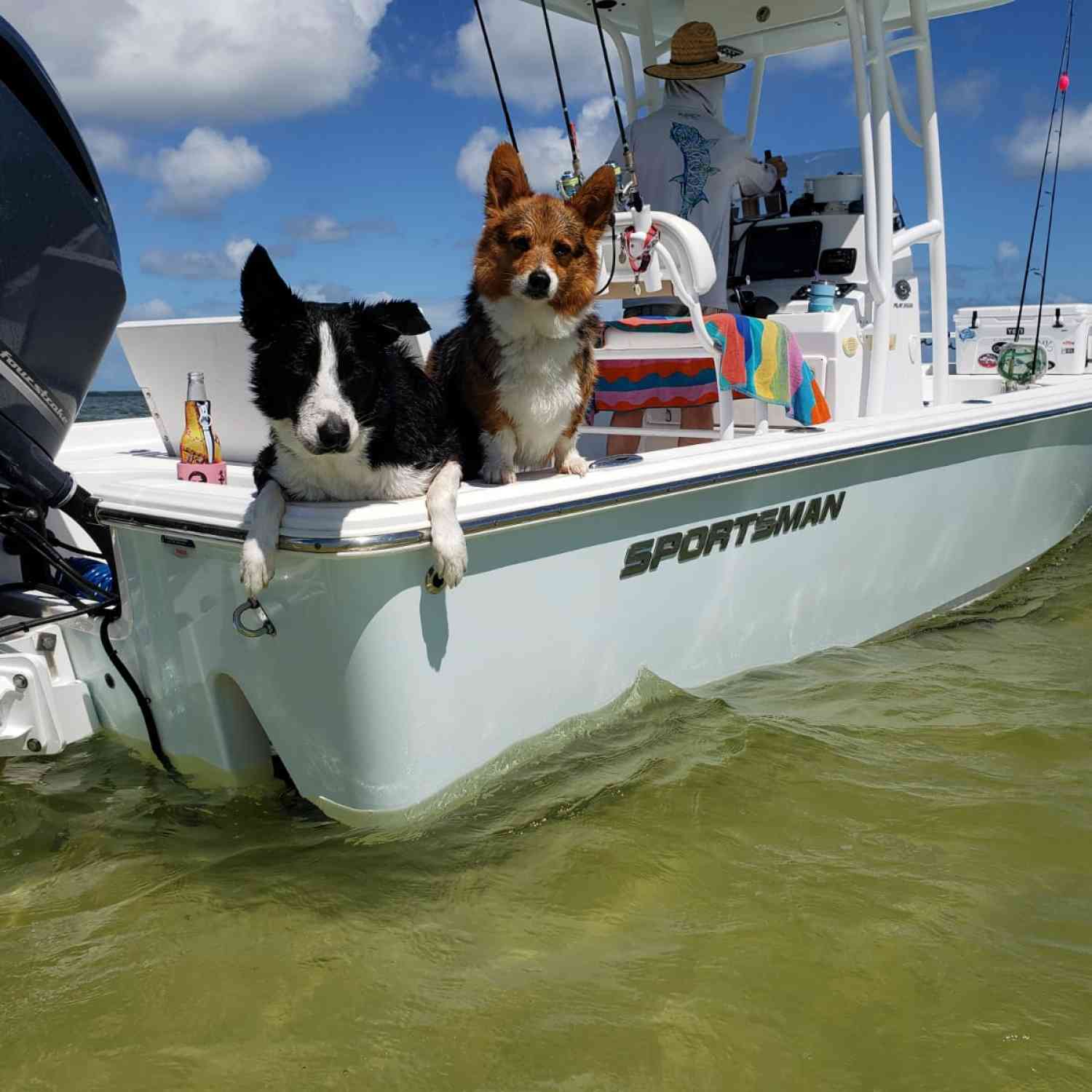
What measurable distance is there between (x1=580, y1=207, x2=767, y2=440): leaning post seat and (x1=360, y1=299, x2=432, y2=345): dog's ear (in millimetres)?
1327

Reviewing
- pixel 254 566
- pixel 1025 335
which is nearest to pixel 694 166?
pixel 254 566

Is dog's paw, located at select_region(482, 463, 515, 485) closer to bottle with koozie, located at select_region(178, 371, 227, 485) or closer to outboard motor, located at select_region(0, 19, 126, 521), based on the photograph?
bottle with koozie, located at select_region(178, 371, 227, 485)

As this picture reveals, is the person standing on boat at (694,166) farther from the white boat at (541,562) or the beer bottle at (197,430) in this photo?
the beer bottle at (197,430)

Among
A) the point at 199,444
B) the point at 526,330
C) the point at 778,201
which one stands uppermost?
the point at 778,201

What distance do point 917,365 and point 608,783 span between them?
325 cm

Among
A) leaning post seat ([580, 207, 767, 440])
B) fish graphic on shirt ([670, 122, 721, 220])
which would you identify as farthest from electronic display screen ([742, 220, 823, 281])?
leaning post seat ([580, 207, 767, 440])

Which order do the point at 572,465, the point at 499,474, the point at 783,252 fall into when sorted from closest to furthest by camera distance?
1. the point at 499,474
2. the point at 572,465
3. the point at 783,252

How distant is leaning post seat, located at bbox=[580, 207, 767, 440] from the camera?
12.6 feet

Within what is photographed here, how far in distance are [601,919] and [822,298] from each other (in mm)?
3342

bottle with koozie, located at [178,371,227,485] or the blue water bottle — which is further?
the blue water bottle

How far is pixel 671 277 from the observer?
12.7 feet

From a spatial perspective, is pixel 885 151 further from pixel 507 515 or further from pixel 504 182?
pixel 507 515

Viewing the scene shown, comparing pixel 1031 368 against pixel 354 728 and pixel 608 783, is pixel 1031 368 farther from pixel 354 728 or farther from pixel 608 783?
pixel 354 728

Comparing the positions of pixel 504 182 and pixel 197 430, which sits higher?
pixel 504 182
